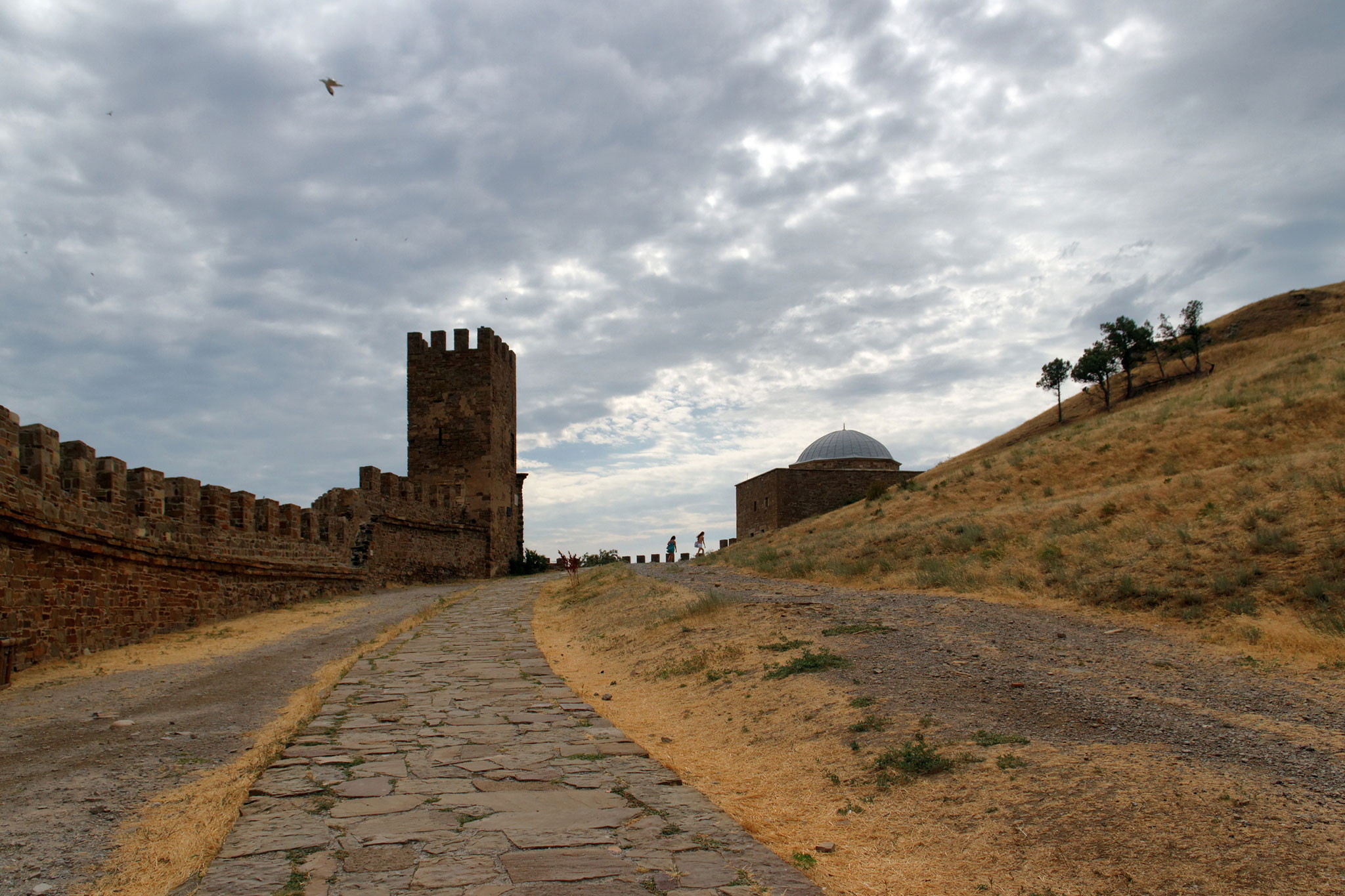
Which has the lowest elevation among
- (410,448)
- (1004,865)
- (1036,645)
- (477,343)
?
(1004,865)

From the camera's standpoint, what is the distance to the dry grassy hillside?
8.73 meters

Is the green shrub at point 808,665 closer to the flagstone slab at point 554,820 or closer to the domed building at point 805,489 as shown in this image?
the flagstone slab at point 554,820

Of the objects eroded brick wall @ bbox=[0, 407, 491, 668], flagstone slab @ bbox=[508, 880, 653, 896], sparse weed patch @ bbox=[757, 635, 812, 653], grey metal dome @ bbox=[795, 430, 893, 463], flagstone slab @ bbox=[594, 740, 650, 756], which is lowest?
flagstone slab @ bbox=[508, 880, 653, 896]

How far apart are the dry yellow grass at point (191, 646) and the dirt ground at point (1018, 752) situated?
5.72 metres

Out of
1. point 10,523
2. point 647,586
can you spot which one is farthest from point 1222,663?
point 10,523

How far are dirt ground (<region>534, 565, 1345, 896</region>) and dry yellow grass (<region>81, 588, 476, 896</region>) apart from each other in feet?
8.68

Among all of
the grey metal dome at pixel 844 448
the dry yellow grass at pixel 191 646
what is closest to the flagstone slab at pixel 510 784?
the dry yellow grass at pixel 191 646

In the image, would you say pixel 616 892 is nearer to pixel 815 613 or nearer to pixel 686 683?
pixel 686 683

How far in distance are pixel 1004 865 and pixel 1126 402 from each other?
45737 millimetres

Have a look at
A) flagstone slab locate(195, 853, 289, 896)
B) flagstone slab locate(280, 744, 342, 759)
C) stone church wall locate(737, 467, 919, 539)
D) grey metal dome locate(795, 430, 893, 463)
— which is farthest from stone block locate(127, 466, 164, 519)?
grey metal dome locate(795, 430, 893, 463)

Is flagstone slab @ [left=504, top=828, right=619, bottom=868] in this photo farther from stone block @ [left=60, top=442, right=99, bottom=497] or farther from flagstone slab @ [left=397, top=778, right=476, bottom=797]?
stone block @ [left=60, top=442, right=99, bottom=497]

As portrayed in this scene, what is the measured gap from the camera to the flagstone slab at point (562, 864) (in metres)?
3.48

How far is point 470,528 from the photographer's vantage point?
29906mm

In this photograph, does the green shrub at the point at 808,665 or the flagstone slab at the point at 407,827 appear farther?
the green shrub at the point at 808,665
